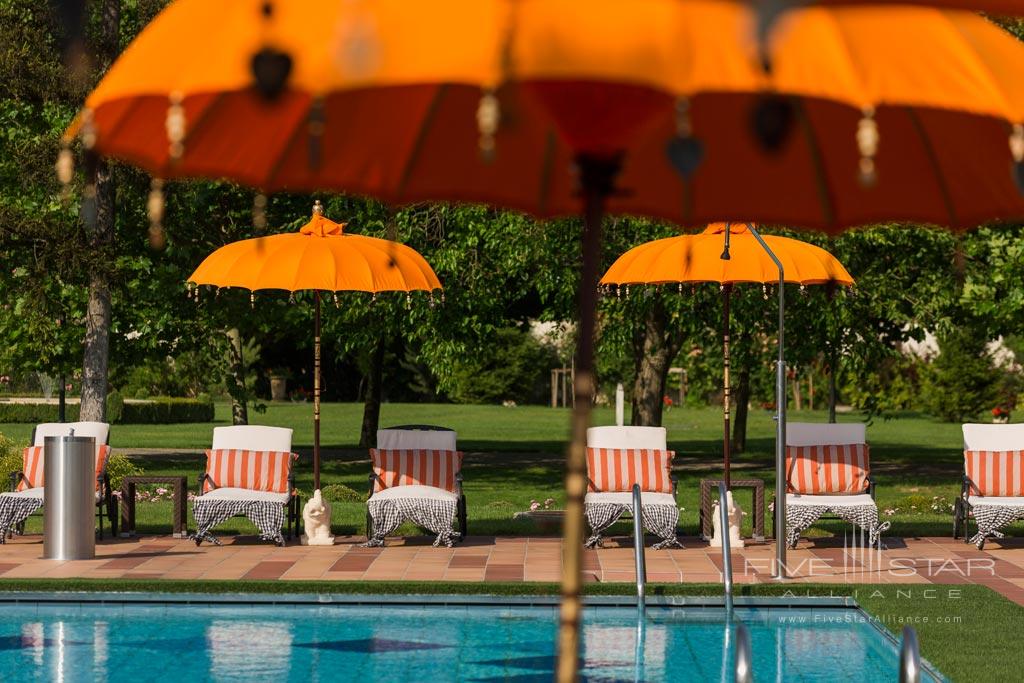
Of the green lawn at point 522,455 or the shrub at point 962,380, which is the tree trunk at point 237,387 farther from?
the shrub at point 962,380

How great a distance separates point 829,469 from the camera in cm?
1308

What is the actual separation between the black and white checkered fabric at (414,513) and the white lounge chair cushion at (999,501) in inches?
180

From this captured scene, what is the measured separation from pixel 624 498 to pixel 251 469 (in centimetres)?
329

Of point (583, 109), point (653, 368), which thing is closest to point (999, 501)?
point (653, 368)

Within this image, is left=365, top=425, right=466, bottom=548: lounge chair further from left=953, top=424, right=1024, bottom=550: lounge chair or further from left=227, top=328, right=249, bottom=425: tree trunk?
left=227, top=328, right=249, bottom=425: tree trunk

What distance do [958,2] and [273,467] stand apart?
10498 mm

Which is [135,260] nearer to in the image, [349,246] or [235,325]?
[235,325]

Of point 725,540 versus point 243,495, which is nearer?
point 725,540

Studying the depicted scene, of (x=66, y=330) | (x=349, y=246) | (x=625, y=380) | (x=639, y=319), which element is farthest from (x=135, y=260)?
(x=625, y=380)

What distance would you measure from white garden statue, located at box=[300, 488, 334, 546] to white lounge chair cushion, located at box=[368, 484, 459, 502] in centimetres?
48

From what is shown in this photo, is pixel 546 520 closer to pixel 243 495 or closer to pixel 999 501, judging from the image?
pixel 243 495

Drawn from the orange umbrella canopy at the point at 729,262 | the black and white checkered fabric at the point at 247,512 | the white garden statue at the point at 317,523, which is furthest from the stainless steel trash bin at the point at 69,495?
the orange umbrella canopy at the point at 729,262

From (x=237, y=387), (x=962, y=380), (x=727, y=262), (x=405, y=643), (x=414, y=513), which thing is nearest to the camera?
(x=405, y=643)

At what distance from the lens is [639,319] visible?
66.4ft
